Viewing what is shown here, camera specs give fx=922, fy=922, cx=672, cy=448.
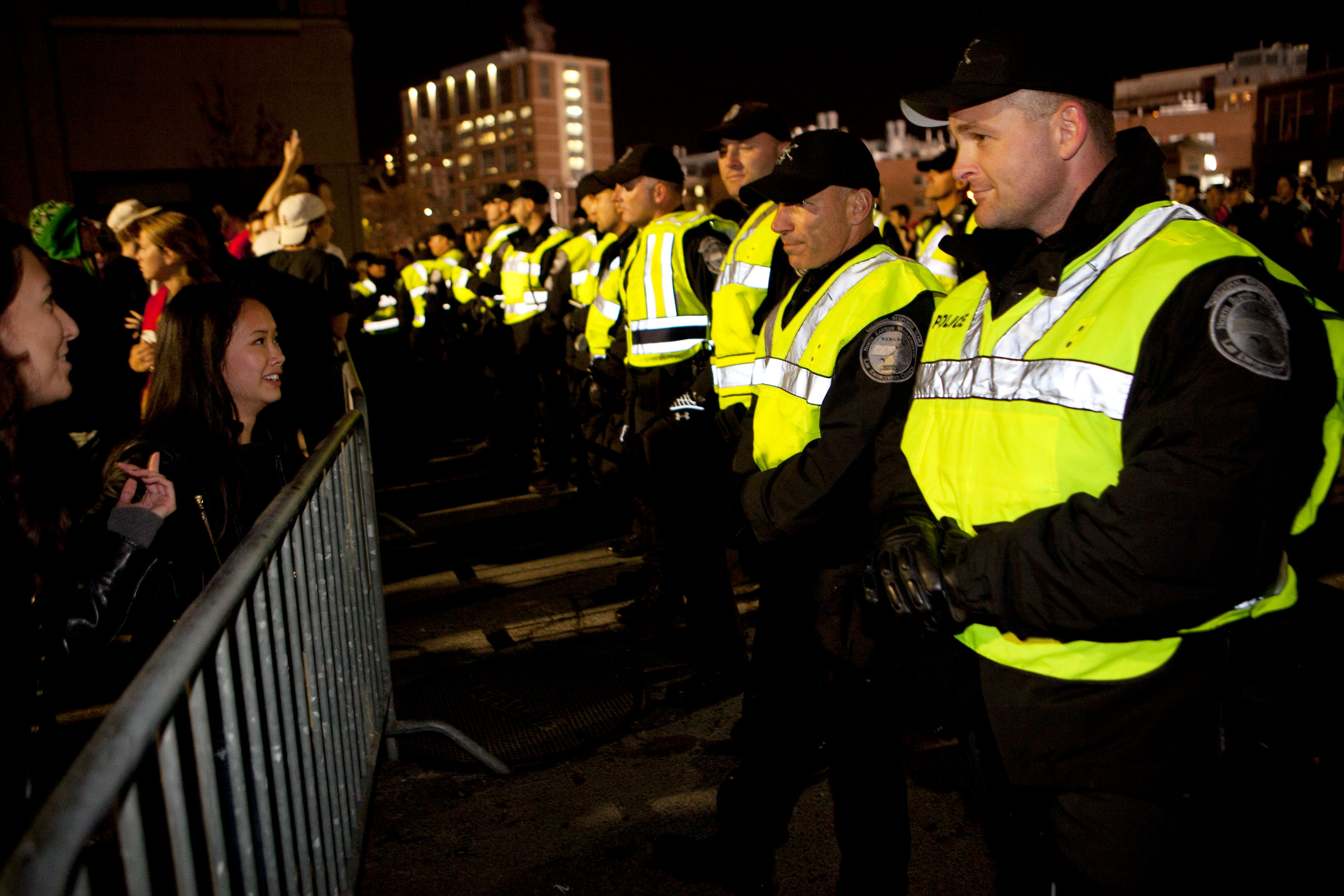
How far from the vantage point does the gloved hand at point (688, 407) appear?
159 inches

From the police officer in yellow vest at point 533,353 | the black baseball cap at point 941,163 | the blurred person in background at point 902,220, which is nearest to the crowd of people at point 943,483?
the black baseball cap at point 941,163

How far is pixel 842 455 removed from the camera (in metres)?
2.41

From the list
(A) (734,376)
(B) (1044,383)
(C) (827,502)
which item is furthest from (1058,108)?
(A) (734,376)

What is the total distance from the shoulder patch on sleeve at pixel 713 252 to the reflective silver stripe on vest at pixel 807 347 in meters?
1.79

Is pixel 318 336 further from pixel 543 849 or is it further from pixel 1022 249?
pixel 1022 249

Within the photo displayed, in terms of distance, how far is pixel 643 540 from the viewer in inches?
217

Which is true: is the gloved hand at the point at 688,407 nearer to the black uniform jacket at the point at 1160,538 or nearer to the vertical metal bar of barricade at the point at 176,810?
the black uniform jacket at the point at 1160,538

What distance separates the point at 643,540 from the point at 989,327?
12.6 ft

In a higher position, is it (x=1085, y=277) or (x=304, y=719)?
(x=1085, y=277)

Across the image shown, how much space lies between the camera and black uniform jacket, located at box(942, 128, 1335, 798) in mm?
1475

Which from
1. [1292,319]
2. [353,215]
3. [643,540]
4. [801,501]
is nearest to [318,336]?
[643,540]

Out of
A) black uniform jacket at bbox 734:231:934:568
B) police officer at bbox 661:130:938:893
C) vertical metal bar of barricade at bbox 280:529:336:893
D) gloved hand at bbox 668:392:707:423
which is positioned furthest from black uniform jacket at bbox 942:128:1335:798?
gloved hand at bbox 668:392:707:423

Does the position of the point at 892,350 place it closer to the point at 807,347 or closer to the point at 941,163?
the point at 807,347

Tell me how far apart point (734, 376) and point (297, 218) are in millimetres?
4142
